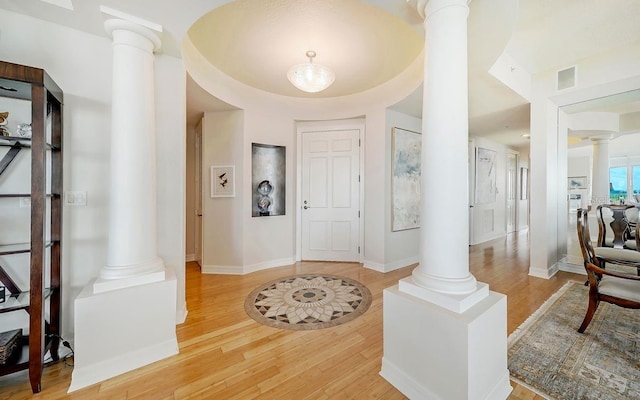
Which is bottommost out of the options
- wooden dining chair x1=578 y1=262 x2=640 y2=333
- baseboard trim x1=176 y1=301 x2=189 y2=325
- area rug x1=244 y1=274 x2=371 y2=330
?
area rug x1=244 y1=274 x2=371 y2=330

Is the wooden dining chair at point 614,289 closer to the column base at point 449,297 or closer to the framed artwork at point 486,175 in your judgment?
the column base at point 449,297

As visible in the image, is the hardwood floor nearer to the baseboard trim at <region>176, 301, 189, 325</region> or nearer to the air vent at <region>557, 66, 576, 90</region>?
the baseboard trim at <region>176, 301, 189, 325</region>

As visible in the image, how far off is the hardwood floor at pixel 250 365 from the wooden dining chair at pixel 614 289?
0.57 metres

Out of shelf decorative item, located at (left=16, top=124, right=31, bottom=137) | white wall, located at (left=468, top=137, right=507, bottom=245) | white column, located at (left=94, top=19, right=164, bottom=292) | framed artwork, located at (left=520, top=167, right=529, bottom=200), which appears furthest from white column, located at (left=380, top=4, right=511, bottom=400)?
framed artwork, located at (left=520, top=167, right=529, bottom=200)

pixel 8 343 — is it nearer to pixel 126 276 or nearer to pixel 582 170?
pixel 126 276

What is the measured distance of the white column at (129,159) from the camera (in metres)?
1.78

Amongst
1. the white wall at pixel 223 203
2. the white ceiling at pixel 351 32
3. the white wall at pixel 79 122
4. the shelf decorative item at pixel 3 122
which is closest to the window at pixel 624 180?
the white ceiling at pixel 351 32

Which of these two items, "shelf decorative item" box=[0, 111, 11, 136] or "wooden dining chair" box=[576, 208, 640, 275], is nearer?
"shelf decorative item" box=[0, 111, 11, 136]

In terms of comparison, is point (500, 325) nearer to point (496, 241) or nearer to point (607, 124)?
point (607, 124)

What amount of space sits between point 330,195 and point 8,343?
3.68 m

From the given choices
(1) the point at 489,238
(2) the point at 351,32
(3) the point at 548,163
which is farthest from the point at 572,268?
(2) the point at 351,32

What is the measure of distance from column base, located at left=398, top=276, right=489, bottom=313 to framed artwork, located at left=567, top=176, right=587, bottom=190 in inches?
142

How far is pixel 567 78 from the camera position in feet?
10.8

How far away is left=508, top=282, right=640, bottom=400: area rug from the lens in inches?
59.4
